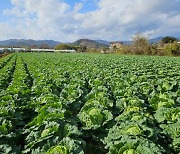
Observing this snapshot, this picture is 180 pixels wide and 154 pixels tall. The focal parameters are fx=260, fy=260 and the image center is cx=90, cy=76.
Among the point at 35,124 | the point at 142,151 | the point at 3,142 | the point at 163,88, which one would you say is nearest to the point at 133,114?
the point at 142,151

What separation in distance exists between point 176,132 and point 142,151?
1366mm

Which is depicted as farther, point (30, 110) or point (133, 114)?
point (30, 110)

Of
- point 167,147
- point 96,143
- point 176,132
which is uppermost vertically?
point 176,132

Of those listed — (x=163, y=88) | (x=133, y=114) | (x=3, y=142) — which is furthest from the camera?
(x=163, y=88)

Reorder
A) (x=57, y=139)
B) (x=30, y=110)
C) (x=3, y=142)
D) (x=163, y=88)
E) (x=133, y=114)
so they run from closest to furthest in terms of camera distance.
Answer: (x=57, y=139)
(x=3, y=142)
(x=133, y=114)
(x=30, y=110)
(x=163, y=88)

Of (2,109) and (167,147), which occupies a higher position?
(2,109)

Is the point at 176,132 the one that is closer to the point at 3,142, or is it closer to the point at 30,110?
the point at 3,142

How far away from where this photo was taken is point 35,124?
5469mm

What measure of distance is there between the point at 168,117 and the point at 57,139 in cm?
251

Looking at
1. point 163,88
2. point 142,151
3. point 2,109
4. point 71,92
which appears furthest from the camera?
point 163,88

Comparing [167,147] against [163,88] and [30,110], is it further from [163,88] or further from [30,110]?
[163,88]

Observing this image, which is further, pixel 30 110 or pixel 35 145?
pixel 30 110

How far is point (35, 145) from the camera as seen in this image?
14.7ft

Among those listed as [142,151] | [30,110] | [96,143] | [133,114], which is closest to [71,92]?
[30,110]
